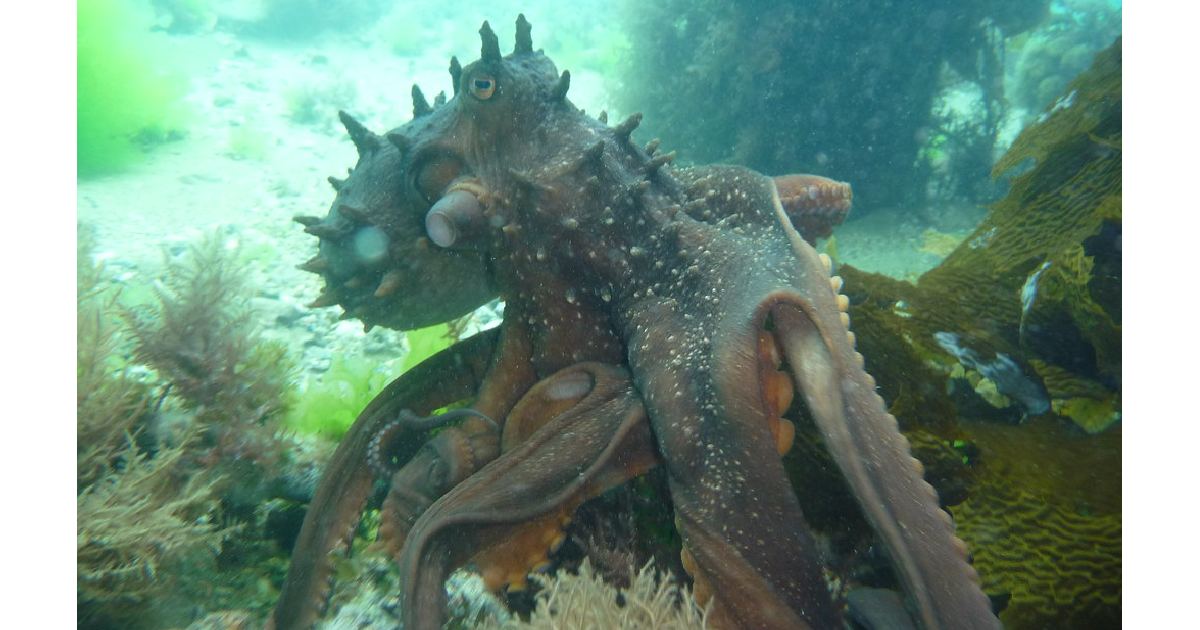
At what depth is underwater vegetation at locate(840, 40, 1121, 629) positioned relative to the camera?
1.87m

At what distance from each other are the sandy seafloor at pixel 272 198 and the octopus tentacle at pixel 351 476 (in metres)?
1.90

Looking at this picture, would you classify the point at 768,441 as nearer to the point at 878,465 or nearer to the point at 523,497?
the point at 878,465

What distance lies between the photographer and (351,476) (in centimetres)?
233

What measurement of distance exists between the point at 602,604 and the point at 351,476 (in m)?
1.13

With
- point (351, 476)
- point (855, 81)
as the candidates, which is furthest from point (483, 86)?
point (855, 81)

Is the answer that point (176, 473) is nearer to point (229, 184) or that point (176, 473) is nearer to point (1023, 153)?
point (1023, 153)

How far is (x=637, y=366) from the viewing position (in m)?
1.99

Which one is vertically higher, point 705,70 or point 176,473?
point 705,70

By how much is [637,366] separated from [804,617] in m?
0.88

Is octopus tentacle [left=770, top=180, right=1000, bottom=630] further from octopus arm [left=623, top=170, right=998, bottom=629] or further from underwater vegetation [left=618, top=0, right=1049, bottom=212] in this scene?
underwater vegetation [left=618, top=0, right=1049, bottom=212]

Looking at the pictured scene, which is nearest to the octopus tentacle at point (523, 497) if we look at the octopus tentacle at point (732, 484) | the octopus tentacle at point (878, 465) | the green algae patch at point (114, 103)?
the octopus tentacle at point (732, 484)

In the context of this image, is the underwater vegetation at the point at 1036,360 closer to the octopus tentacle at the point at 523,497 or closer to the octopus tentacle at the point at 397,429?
the octopus tentacle at the point at 523,497

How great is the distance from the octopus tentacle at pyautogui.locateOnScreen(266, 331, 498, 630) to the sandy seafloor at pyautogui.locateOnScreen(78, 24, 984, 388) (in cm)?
190
